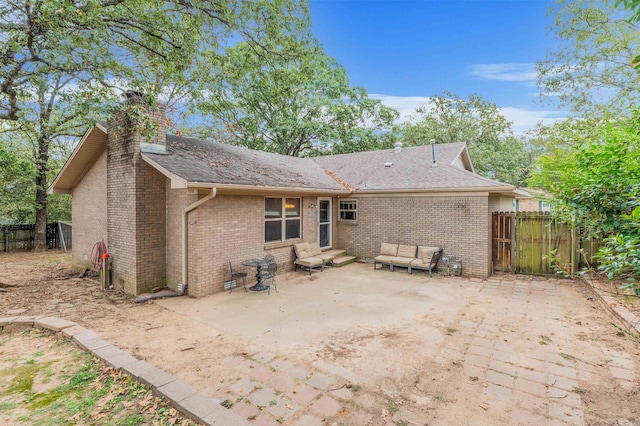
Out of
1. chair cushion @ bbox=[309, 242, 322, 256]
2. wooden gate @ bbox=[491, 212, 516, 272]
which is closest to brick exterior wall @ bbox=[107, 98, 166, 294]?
chair cushion @ bbox=[309, 242, 322, 256]

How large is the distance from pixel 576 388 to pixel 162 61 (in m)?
10.0

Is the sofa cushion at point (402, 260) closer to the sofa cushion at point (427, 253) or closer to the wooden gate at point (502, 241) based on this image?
the sofa cushion at point (427, 253)

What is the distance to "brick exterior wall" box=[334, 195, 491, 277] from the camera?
9.62 metres

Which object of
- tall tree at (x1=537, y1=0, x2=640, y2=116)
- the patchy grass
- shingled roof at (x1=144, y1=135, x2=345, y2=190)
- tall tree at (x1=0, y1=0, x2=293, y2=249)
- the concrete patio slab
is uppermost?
tall tree at (x1=537, y1=0, x2=640, y2=116)

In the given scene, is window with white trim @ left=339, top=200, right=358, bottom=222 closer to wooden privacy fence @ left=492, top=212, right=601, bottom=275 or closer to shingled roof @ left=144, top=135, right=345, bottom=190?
shingled roof @ left=144, top=135, right=345, bottom=190

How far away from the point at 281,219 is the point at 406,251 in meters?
4.56

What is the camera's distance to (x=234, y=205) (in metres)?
8.24

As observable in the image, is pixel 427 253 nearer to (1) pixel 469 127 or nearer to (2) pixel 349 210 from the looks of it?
(2) pixel 349 210

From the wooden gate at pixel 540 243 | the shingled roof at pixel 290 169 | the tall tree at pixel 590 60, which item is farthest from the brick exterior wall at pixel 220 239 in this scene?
the tall tree at pixel 590 60

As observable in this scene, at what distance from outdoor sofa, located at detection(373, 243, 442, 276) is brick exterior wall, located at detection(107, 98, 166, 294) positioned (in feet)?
22.7

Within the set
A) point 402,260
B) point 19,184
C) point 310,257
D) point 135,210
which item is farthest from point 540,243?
point 19,184

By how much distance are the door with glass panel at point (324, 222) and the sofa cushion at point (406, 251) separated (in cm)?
295

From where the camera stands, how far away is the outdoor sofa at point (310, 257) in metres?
10.0

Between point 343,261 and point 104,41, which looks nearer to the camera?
point 104,41
